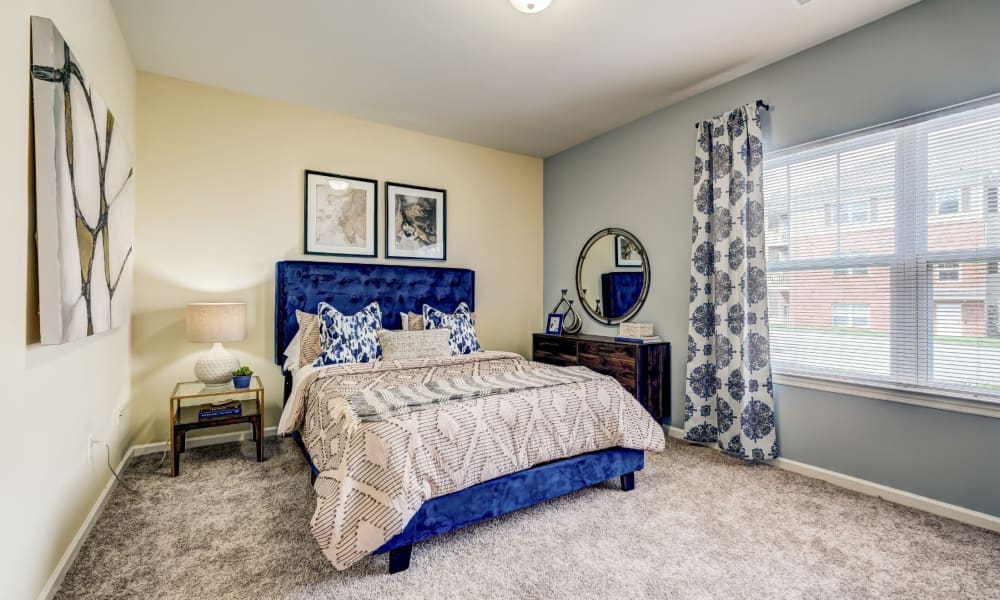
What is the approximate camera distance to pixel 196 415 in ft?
9.92

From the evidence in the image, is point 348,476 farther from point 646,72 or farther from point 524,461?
point 646,72

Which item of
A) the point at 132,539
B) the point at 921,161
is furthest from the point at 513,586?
the point at 921,161

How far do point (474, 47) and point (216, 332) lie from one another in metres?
2.62

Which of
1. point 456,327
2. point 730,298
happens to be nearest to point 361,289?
point 456,327

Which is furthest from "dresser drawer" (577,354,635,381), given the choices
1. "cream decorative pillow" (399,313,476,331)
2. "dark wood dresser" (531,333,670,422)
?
"cream decorative pillow" (399,313,476,331)

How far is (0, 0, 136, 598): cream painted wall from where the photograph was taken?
4.55 ft

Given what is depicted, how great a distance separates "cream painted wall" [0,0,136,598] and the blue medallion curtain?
370 centimetres

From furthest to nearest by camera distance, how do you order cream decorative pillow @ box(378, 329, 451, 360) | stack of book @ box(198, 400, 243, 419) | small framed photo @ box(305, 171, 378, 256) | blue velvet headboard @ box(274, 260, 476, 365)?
small framed photo @ box(305, 171, 378, 256)
blue velvet headboard @ box(274, 260, 476, 365)
cream decorative pillow @ box(378, 329, 451, 360)
stack of book @ box(198, 400, 243, 419)

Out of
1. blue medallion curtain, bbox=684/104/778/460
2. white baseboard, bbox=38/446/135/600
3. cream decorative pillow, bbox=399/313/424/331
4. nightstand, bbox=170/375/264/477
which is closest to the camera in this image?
white baseboard, bbox=38/446/135/600

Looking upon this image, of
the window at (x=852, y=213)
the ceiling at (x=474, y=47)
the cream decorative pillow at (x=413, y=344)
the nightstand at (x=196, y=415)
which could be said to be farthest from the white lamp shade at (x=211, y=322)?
the window at (x=852, y=213)

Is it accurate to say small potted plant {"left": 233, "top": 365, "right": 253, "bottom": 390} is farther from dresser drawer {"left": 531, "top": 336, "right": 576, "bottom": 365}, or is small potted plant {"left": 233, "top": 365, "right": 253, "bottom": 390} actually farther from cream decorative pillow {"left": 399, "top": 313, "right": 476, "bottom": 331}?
dresser drawer {"left": 531, "top": 336, "right": 576, "bottom": 365}

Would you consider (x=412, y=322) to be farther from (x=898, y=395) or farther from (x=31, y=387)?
(x=898, y=395)

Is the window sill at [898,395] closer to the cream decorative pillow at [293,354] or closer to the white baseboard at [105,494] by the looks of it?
the cream decorative pillow at [293,354]

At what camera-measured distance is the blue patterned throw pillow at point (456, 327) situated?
3.87m
